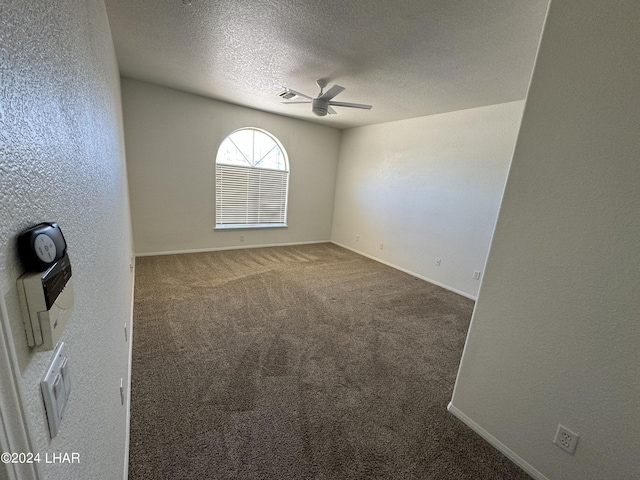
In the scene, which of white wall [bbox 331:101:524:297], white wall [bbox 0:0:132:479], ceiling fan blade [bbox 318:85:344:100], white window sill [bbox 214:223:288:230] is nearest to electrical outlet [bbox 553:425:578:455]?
white wall [bbox 0:0:132:479]

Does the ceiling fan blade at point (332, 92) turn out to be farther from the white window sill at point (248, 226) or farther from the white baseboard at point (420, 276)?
the white baseboard at point (420, 276)

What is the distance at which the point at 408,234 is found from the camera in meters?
4.55

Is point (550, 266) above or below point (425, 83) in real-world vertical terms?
below

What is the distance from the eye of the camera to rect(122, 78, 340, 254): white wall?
3.77 m

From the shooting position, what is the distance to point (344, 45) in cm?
222

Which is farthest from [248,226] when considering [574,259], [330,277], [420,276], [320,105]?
[574,259]

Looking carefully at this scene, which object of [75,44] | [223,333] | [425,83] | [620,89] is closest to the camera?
[75,44]

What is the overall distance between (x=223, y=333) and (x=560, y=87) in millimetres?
2799

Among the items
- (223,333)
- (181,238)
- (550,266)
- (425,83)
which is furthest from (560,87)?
(181,238)

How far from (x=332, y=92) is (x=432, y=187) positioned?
222cm

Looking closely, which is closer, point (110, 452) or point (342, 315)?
point (110, 452)

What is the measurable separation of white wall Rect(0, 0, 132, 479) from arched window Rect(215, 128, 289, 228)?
374 centimetres

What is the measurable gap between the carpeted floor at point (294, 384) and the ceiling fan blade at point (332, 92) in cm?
236

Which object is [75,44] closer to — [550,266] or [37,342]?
[37,342]
